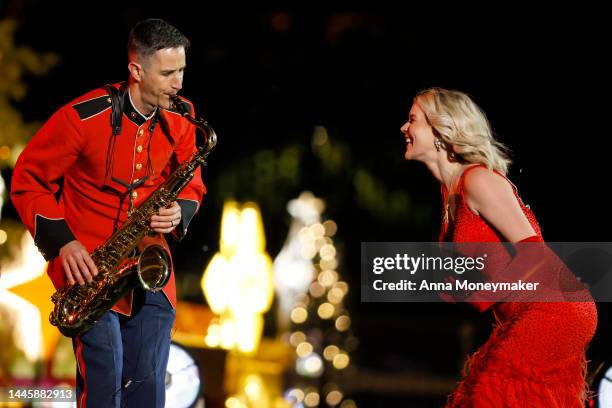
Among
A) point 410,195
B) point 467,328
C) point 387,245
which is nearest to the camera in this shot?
point 387,245

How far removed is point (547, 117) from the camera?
8352 millimetres

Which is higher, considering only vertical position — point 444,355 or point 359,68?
point 359,68

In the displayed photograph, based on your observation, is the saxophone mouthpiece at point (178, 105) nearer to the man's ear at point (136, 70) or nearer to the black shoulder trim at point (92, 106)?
the man's ear at point (136, 70)

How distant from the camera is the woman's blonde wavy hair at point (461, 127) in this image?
3934 mm

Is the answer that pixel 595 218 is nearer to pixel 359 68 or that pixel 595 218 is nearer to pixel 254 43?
pixel 359 68

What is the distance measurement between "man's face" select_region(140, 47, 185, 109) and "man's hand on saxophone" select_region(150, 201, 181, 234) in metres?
0.47

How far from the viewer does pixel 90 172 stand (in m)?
3.81

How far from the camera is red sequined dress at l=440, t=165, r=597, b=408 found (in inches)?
146

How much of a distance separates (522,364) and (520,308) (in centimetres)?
24

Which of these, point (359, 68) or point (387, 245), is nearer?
point (387, 245)

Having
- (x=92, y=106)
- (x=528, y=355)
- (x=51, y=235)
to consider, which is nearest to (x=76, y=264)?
(x=51, y=235)

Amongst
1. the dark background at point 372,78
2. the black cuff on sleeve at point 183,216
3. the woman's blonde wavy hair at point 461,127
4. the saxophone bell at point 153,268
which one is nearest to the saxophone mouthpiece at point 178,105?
the black cuff on sleeve at point 183,216

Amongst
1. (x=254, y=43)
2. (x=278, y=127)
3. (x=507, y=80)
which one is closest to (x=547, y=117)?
(x=507, y=80)

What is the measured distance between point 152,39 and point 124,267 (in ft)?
3.30
